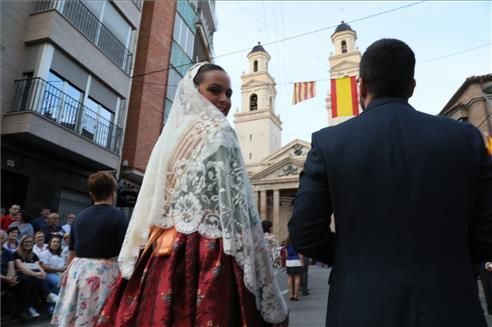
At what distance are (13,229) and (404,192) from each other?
634 centimetres

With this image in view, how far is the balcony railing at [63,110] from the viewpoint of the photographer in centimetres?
916

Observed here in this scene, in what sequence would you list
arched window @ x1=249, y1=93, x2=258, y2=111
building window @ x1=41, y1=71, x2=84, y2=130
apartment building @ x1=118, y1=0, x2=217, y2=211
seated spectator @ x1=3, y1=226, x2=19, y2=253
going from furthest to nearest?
arched window @ x1=249, y1=93, x2=258, y2=111, apartment building @ x1=118, y1=0, x2=217, y2=211, building window @ x1=41, y1=71, x2=84, y2=130, seated spectator @ x1=3, y1=226, x2=19, y2=253

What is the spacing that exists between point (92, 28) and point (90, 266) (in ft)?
36.5

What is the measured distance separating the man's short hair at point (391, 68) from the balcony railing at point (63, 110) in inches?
378

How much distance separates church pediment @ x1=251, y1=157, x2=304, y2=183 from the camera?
135 feet

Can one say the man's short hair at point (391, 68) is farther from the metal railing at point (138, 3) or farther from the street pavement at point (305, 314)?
the metal railing at point (138, 3)

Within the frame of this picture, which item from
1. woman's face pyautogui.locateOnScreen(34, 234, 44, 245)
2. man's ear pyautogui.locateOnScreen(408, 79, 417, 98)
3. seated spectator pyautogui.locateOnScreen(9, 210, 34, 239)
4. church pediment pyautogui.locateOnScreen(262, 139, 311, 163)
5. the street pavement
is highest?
church pediment pyautogui.locateOnScreen(262, 139, 311, 163)

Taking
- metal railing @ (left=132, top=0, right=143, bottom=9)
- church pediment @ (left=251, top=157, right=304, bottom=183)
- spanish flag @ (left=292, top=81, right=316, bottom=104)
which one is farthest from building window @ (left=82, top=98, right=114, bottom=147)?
church pediment @ (left=251, top=157, right=304, bottom=183)

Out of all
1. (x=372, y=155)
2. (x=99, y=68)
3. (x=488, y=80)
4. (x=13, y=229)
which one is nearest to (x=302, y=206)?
(x=372, y=155)

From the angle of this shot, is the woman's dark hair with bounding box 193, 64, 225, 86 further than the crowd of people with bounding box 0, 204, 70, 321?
No

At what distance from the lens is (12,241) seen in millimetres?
5527

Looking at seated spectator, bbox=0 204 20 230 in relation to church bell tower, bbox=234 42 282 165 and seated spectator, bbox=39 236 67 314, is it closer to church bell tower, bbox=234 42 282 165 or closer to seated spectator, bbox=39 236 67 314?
seated spectator, bbox=39 236 67 314

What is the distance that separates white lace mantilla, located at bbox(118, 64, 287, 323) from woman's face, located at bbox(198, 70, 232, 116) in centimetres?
6

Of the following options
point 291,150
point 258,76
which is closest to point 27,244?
point 291,150
